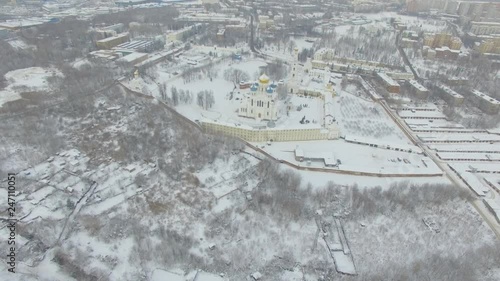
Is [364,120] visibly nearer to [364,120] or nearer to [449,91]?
[364,120]

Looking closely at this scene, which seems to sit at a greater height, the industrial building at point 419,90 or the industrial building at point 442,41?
the industrial building at point 442,41

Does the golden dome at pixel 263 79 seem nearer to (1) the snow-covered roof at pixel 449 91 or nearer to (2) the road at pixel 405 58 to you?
(1) the snow-covered roof at pixel 449 91

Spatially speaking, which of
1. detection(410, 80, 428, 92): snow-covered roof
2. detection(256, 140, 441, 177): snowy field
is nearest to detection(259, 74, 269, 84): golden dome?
detection(256, 140, 441, 177): snowy field

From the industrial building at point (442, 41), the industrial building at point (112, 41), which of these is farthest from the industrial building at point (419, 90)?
the industrial building at point (112, 41)

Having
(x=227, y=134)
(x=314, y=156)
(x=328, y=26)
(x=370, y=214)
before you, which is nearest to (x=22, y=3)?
(x=328, y=26)

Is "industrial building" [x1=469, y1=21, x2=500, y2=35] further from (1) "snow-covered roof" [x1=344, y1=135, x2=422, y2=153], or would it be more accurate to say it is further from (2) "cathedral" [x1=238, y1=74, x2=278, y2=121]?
(2) "cathedral" [x1=238, y1=74, x2=278, y2=121]

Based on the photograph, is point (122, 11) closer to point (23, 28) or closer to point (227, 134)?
point (23, 28)
